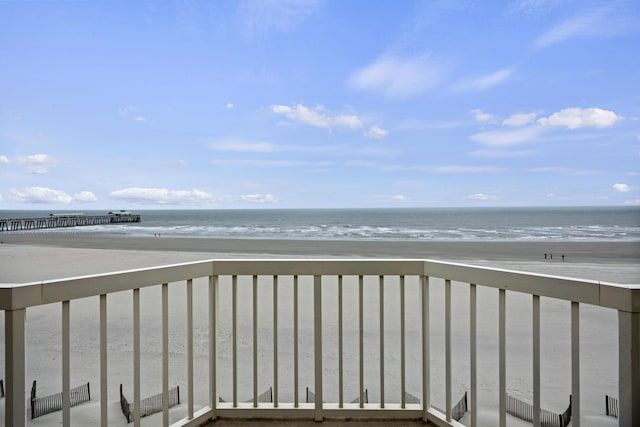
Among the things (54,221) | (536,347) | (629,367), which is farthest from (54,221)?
(629,367)

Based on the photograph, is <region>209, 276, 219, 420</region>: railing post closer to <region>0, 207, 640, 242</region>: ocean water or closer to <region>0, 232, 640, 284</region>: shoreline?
<region>0, 207, 640, 242</region>: ocean water

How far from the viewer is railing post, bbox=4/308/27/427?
1197 mm

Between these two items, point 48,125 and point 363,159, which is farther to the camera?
point 363,159

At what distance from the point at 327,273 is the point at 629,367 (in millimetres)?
1166

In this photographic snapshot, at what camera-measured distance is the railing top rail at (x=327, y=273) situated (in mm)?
1214

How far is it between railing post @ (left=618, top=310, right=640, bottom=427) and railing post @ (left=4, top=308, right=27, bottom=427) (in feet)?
6.45

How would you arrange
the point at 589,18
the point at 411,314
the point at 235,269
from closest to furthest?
the point at 235,269
the point at 589,18
the point at 411,314

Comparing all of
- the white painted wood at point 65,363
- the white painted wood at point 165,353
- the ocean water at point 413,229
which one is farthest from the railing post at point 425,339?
the ocean water at point 413,229

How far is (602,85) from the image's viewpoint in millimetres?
4090

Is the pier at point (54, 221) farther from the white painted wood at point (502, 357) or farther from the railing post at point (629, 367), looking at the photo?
→ the railing post at point (629, 367)

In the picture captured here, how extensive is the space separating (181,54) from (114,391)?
369cm

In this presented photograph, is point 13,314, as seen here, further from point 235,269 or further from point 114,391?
point 114,391

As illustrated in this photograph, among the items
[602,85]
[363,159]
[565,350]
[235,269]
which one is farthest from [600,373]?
[363,159]

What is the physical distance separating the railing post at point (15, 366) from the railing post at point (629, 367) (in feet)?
6.45
